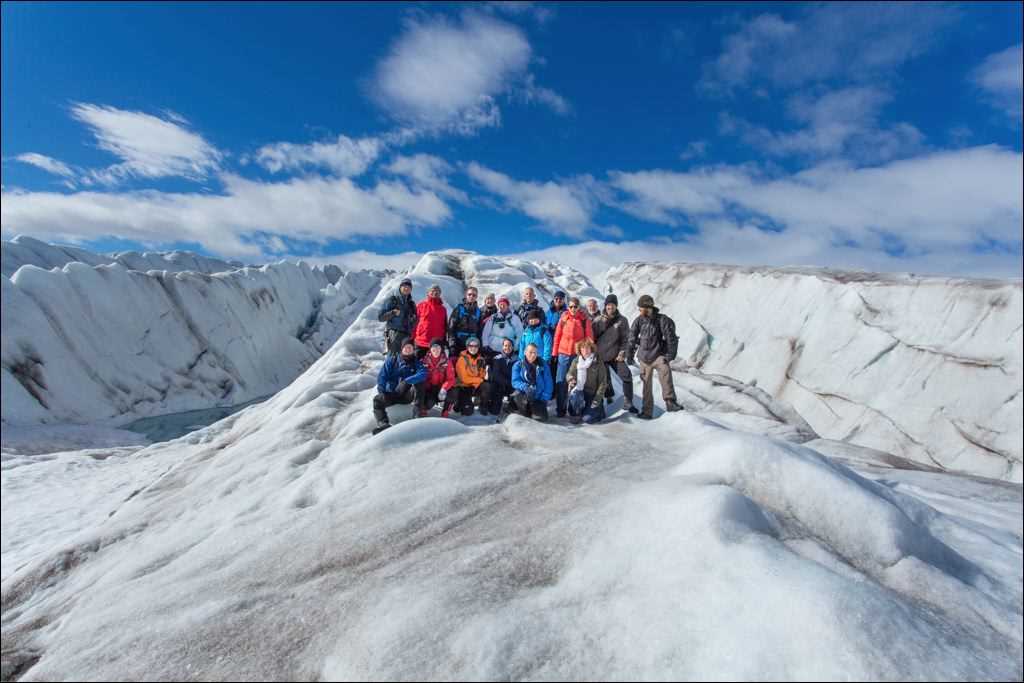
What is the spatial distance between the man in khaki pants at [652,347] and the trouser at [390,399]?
3.79 m

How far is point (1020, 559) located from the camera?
399 cm

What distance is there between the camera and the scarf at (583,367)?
25.8 ft

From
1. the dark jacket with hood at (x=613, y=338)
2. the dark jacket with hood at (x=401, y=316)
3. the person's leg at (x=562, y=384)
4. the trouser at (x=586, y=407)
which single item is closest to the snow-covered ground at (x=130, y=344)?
the dark jacket with hood at (x=401, y=316)

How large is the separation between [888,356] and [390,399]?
46.3 ft

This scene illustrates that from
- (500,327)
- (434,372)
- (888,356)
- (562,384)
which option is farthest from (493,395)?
(888,356)

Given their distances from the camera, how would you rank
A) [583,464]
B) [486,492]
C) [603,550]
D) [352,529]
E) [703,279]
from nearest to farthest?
1. [603,550]
2. [352,529]
3. [486,492]
4. [583,464]
5. [703,279]

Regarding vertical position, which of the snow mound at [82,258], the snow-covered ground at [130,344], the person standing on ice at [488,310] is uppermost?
the snow mound at [82,258]

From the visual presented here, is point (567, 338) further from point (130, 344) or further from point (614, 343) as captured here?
point (130, 344)

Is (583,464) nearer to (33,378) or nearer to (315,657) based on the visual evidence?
(315,657)

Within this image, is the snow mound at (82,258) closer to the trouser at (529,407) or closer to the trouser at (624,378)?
the trouser at (529,407)

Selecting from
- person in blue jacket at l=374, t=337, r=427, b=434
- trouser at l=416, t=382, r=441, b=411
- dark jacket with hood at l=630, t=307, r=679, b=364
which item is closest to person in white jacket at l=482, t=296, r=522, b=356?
trouser at l=416, t=382, r=441, b=411

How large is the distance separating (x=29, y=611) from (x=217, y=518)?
172cm

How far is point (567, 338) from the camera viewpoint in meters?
8.17

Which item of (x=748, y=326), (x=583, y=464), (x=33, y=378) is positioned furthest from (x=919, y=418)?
(x=33, y=378)
